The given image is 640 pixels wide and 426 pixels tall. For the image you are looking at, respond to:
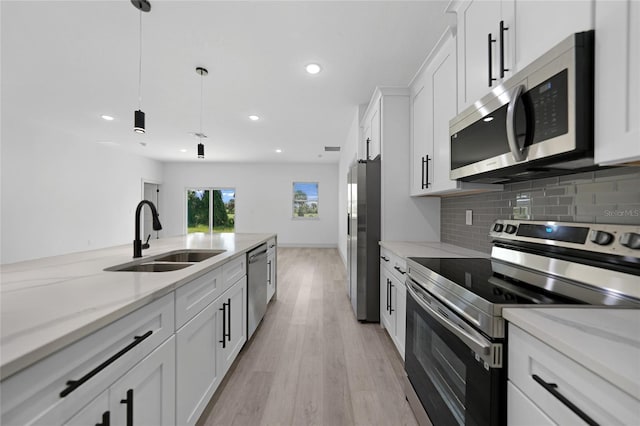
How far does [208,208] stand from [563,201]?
909 centimetres

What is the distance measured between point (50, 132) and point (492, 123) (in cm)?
725

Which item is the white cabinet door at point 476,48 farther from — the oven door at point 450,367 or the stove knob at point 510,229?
the oven door at point 450,367

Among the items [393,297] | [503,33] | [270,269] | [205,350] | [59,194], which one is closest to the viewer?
[503,33]

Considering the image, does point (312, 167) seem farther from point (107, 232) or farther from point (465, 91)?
point (465, 91)

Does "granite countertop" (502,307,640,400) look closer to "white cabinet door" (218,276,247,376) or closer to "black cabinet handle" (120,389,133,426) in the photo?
"black cabinet handle" (120,389,133,426)

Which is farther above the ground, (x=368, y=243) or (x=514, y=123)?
(x=514, y=123)

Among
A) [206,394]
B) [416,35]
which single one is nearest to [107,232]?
[206,394]

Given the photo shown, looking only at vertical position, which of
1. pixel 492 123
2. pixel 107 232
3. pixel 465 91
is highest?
pixel 465 91

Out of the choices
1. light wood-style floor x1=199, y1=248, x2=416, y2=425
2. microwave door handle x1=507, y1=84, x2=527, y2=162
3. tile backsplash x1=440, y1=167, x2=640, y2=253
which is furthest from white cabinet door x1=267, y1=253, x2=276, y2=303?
microwave door handle x1=507, y1=84, x2=527, y2=162

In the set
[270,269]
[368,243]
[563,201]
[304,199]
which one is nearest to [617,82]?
[563,201]

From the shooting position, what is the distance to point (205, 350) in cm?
151

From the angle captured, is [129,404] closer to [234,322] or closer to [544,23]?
[234,322]

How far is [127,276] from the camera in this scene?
1212 mm

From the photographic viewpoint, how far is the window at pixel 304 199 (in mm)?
8812
